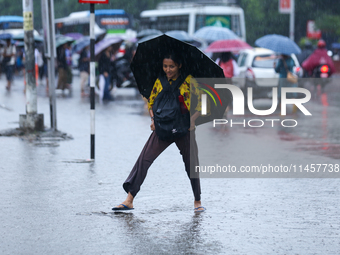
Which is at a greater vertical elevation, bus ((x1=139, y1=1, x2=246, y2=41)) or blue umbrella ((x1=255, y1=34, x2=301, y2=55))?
bus ((x1=139, y1=1, x2=246, y2=41))

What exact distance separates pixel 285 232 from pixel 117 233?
4.67 feet

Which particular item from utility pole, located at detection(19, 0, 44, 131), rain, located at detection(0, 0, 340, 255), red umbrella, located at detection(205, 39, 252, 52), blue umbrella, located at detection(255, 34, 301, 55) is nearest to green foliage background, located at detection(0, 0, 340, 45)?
red umbrella, located at detection(205, 39, 252, 52)

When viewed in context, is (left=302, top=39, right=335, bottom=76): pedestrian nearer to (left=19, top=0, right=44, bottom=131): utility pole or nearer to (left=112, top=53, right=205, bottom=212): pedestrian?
(left=19, top=0, right=44, bottom=131): utility pole

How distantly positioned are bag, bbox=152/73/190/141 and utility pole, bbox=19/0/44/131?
5.53 m

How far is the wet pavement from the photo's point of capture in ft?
16.1

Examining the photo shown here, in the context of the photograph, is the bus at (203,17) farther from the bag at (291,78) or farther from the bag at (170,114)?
the bag at (170,114)

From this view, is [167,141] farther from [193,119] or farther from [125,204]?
[125,204]

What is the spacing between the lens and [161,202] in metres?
6.32

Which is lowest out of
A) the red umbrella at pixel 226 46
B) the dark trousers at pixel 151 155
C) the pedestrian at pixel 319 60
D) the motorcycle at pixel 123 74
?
the motorcycle at pixel 123 74

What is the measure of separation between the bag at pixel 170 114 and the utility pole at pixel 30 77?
18.2 ft

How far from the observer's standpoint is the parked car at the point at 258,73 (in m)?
17.7

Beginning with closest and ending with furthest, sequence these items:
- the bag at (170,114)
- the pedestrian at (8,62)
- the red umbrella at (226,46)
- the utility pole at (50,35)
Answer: the bag at (170,114) < the utility pole at (50,35) < the red umbrella at (226,46) < the pedestrian at (8,62)

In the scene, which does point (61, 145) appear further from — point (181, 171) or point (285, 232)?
point (285, 232)

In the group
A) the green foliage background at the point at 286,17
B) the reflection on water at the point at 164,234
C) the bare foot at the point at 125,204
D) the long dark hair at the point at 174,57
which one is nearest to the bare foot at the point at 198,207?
the reflection on water at the point at 164,234
